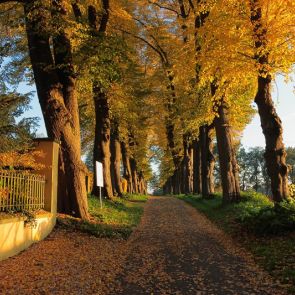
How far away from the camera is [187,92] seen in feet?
80.6

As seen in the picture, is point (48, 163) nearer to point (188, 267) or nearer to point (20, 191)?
point (20, 191)

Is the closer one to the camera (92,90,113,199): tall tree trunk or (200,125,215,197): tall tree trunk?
(92,90,113,199): tall tree trunk

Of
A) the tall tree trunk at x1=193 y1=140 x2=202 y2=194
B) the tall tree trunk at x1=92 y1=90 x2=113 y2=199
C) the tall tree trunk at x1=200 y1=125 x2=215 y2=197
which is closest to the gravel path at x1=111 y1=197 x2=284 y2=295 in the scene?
the tall tree trunk at x1=92 y1=90 x2=113 y2=199

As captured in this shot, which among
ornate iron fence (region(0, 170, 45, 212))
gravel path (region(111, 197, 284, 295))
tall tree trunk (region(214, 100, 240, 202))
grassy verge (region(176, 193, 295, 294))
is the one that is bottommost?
gravel path (region(111, 197, 284, 295))

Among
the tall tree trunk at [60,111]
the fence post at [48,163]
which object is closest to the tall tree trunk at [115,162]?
the tall tree trunk at [60,111]

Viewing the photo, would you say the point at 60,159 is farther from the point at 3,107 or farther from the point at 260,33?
the point at 260,33

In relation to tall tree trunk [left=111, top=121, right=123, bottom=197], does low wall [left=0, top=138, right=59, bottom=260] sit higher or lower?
lower

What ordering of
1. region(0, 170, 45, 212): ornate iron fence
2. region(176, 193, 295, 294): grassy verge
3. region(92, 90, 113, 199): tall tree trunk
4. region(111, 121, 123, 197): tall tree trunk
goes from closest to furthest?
region(176, 193, 295, 294): grassy verge, region(0, 170, 45, 212): ornate iron fence, region(92, 90, 113, 199): tall tree trunk, region(111, 121, 123, 197): tall tree trunk

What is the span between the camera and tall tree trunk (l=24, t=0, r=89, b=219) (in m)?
13.2

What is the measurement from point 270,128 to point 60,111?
21.3 ft

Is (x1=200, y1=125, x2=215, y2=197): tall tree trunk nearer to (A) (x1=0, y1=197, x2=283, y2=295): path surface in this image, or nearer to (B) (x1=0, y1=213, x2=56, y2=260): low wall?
(A) (x1=0, y1=197, x2=283, y2=295): path surface

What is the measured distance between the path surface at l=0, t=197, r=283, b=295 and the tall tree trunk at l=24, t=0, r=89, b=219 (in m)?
1.94

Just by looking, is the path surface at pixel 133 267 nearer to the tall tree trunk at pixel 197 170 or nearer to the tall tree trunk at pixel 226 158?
the tall tree trunk at pixel 226 158

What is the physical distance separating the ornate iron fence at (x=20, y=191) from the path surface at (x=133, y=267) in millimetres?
998
